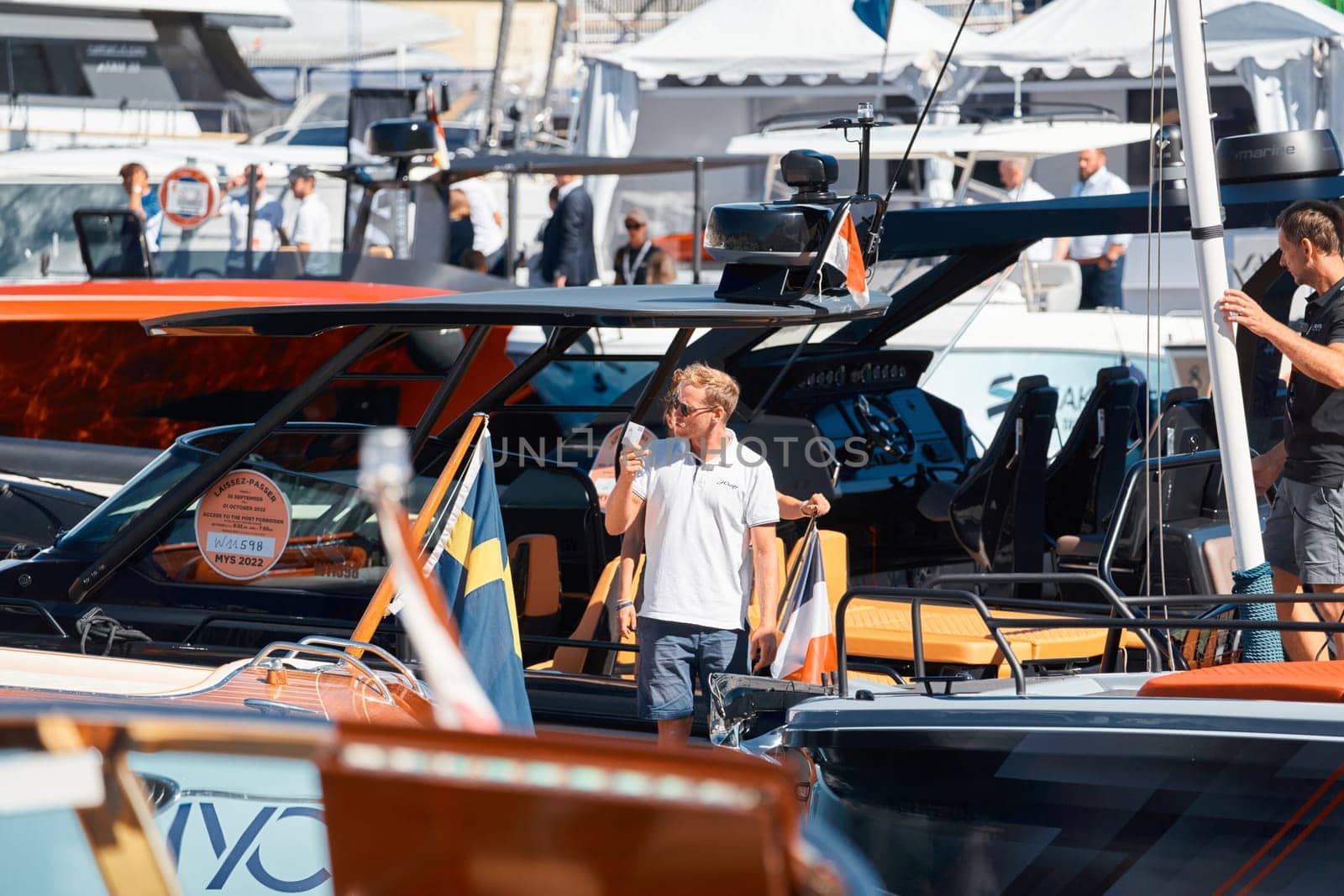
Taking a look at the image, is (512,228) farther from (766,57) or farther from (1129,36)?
(1129,36)

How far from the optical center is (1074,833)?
10.4 feet

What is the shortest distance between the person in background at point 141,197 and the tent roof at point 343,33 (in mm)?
13580

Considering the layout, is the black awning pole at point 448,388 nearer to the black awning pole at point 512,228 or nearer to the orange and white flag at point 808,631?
the orange and white flag at point 808,631

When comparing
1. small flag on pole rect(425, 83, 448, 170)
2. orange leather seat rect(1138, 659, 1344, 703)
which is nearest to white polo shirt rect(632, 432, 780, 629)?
orange leather seat rect(1138, 659, 1344, 703)

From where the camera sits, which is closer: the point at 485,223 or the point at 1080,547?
the point at 1080,547

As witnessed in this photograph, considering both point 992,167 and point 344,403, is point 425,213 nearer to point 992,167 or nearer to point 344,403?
point 344,403

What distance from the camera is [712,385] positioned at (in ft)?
15.5

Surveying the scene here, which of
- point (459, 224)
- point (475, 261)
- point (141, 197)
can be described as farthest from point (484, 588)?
point (459, 224)

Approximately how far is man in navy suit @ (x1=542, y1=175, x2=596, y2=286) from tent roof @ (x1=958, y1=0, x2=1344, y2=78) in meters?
4.25

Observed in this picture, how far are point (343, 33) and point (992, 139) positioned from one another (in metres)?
16.5

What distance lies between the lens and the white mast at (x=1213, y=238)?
4230mm

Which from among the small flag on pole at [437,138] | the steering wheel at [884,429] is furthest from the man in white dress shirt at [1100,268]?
the steering wheel at [884,429]

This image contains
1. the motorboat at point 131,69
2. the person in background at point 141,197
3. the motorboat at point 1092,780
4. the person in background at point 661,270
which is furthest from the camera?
the motorboat at point 131,69

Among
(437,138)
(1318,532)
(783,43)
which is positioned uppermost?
(783,43)
